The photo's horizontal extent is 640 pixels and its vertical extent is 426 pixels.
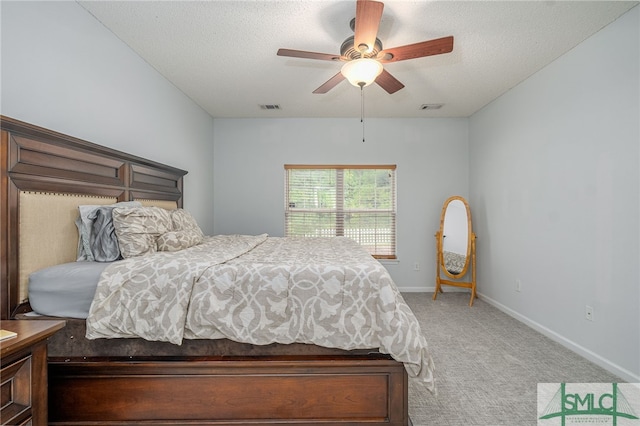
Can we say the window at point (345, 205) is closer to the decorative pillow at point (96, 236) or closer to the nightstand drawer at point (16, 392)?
the decorative pillow at point (96, 236)

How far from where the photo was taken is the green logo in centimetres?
173

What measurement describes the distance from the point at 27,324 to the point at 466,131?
16.2ft

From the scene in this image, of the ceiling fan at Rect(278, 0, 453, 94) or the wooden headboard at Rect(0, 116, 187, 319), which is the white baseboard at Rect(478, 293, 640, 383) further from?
the wooden headboard at Rect(0, 116, 187, 319)

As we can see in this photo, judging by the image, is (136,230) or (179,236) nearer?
(136,230)

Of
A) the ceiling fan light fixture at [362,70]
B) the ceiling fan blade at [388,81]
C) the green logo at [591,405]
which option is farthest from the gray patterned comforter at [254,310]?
the ceiling fan blade at [388,81]

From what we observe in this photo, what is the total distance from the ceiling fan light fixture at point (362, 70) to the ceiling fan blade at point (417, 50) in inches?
2.7

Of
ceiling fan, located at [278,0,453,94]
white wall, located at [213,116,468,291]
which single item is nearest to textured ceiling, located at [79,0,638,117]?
ceiling fan, located at [278,0,453,94]

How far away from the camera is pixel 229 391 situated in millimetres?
1521

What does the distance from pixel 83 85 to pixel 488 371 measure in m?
3.51

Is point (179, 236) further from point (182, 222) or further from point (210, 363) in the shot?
point (210, 363)

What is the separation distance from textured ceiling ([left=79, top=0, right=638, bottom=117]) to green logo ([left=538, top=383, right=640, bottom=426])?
2564mm

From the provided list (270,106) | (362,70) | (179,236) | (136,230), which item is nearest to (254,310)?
(136,230)

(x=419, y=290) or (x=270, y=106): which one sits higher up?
(x=270, y=106)

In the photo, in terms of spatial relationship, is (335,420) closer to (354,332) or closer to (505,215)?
(354,332)
